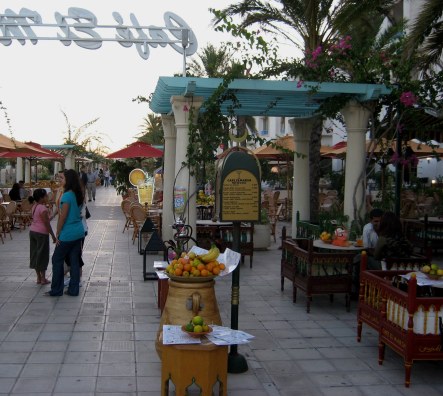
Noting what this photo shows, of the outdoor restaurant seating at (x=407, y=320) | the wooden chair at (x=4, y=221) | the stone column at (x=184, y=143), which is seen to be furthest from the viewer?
the wooden chair at (x=4, y=221)

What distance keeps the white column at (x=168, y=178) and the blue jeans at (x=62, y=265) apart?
3798 mm

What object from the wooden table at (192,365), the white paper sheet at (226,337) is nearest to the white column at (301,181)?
the white paper sheet at (226,337)

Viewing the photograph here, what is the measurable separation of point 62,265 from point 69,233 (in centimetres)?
45

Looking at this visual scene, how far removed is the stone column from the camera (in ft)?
31.4

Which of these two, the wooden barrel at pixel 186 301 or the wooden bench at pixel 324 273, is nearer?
the wooden barrel at pixel 186 301

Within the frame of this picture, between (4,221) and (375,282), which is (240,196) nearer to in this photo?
(375,282)

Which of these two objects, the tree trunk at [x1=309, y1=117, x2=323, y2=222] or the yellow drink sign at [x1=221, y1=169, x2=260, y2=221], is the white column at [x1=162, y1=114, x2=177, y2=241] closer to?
the tree trunk at [x1=309, y1=117, x2=323, y2=222]

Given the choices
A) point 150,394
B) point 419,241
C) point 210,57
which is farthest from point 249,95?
point 210,57

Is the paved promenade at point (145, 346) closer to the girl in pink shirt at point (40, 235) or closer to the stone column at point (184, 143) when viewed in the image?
the girl in pink shirt at point (40, 235)

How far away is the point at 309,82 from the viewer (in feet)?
30.4

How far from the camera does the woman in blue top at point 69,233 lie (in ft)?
25.4

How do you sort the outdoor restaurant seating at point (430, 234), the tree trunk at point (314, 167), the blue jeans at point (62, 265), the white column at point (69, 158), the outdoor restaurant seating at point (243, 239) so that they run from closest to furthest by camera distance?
1. the blue jeans at point (62, 265)
2. the outdoor restaurant seating at point (243, 239)
3. the outdoor restaurant seating at point (430, 234)
4. the tree trunk at point (314, 167)
5. the white column at point (69, 158)

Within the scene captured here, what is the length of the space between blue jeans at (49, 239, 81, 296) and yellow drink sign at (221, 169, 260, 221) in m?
3.50

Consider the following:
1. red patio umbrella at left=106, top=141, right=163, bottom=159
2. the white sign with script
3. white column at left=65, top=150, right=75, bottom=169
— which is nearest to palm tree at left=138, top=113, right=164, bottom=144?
white column at left=65, top=150, right=75, bottom=169
